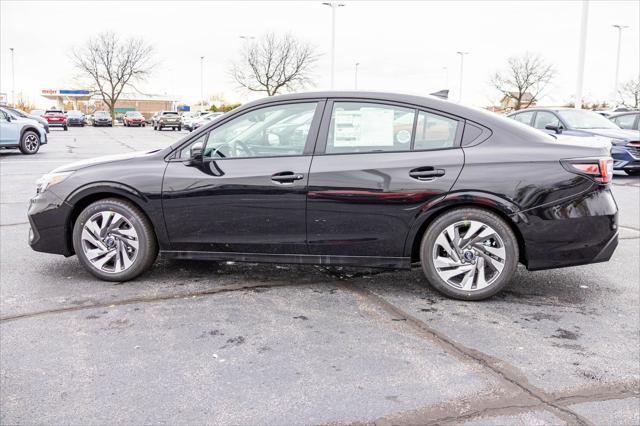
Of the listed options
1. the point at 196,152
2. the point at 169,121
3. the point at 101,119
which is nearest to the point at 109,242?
the point at 196,152

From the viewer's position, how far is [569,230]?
437 centimetres

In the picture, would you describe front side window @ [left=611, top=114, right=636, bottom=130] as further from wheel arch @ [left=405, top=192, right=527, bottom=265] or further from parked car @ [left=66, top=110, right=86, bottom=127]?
parked car @ [left=66, top=110, right=86, bottom=127]

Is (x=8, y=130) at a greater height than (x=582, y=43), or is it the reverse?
(x=582, y=43)

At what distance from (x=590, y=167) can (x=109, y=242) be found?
3701 millimetres

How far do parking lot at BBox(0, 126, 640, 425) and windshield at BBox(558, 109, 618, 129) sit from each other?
887cm

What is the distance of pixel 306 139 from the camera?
4625mm

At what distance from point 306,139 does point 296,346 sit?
167 cm

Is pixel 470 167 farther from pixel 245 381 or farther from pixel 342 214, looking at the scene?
pixel 245 381

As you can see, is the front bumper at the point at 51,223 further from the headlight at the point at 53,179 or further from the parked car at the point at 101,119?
the parked car at the point at 101,119

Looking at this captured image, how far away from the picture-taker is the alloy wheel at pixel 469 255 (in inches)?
173

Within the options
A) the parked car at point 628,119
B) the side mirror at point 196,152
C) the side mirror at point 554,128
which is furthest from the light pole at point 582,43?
the side mirror at point 196,152

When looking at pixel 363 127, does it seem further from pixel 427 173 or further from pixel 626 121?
pixel 626 121

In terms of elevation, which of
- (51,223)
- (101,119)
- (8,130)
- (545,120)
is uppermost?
(101,119)

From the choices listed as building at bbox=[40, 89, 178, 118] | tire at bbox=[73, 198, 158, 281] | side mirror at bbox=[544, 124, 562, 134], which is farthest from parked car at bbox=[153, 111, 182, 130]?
tire at bbox=[73, 198, 158, 281]
